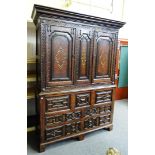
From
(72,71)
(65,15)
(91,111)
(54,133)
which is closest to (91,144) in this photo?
(91,111)

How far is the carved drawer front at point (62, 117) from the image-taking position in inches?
84.4

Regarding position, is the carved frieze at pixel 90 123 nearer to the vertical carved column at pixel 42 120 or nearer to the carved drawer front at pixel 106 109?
the carved drawer front at pixel 106 109

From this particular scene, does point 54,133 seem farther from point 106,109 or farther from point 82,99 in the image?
point 106,109

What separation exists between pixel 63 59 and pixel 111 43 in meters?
0.93

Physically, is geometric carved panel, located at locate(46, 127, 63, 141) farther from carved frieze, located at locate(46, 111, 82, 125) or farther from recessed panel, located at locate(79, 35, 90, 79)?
recessed panel, located at locate(79, 35, 90, 79)

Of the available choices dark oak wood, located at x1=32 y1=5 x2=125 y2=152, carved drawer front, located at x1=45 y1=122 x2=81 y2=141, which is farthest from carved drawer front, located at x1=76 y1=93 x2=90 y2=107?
carved drawer front, located at x1=45 y1=122 x2=81 y2=141

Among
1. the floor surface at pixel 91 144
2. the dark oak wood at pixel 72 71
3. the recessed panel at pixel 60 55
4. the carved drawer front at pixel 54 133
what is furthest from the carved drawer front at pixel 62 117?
the recessed panel at pixel 60 55

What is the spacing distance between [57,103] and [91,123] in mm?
750

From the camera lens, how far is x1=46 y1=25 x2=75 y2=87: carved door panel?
204 centimetres

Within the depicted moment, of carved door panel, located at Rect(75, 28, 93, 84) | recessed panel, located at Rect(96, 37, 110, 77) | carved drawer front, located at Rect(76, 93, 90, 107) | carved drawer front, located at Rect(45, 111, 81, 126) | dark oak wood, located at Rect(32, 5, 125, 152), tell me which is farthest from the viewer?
recessed panel, located at Rect(96, 37, 110, 77)

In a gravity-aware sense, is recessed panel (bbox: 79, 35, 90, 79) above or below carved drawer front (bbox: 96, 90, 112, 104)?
above

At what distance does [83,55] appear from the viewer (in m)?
2.32
